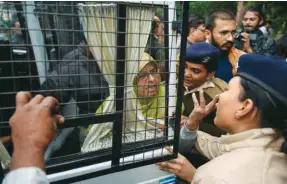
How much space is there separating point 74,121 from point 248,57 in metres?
0.89

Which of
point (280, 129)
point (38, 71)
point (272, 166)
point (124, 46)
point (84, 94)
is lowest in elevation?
point (272, 166)

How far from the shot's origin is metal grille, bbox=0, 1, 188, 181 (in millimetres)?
1482

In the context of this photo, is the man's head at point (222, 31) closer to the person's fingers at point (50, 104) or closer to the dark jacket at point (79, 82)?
the dark jacket at point (79, 82)

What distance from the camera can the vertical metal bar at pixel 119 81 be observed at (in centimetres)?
154

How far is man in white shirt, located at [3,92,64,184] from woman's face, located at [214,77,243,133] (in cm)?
80

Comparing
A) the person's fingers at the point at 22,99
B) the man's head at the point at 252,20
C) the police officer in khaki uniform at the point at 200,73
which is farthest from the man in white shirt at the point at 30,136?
the man's head at the point at 252,20

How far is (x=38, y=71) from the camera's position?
1.54 metres

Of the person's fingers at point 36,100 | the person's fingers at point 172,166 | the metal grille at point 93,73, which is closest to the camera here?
the person's fingers at point 36,100

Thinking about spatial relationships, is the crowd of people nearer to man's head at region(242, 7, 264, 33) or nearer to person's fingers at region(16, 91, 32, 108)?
person's fingers at region(16, 91, 32, 108)

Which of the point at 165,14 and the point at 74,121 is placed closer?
the point at 74,121

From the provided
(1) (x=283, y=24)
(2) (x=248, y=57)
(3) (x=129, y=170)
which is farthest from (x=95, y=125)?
(1) (x=283, y=24)

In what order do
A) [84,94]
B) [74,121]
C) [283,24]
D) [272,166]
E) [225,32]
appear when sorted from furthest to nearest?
[283,24], [225,32], [84,94], [74,121], [272,166]

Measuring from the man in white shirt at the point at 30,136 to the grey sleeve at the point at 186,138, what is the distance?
3.46 ft

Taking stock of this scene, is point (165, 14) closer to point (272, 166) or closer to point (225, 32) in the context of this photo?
point (272, 166)
